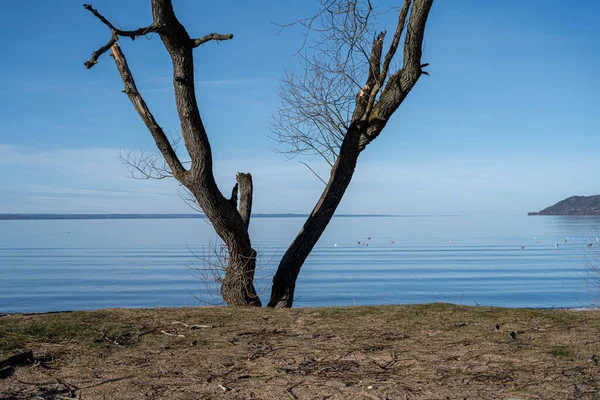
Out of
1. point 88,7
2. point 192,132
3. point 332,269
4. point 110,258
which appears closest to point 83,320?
point 192,132

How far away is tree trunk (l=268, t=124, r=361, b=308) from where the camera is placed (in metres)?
8.89

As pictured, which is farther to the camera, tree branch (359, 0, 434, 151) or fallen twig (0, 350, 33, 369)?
tree branch (359, 0, 434, 151)

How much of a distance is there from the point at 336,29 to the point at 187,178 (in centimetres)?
303

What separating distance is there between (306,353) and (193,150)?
370 cm

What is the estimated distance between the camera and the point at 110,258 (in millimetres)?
31625

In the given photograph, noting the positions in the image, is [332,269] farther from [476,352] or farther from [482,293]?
[476,352]

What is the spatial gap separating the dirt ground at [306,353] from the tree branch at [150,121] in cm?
218

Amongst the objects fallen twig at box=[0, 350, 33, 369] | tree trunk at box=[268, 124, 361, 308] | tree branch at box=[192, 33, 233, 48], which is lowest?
fallen twig at box=[0, 350, 33, 369]

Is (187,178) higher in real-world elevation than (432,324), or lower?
higher

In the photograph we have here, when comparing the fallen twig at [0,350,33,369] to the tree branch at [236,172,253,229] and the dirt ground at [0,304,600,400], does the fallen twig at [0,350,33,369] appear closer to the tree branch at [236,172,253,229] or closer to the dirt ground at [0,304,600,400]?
the dirt ground at [0,304,600,400]

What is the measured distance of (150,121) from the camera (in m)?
8.48

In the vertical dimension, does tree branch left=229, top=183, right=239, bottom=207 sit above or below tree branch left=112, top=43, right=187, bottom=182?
below

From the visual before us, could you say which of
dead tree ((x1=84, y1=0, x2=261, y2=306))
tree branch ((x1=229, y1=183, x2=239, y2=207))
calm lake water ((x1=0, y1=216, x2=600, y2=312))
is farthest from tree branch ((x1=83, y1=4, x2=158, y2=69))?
calm lake water ((x1=0, y1=216, x2=600, y2=312))

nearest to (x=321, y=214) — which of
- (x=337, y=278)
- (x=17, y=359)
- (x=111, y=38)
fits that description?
(x=111, y=38)
